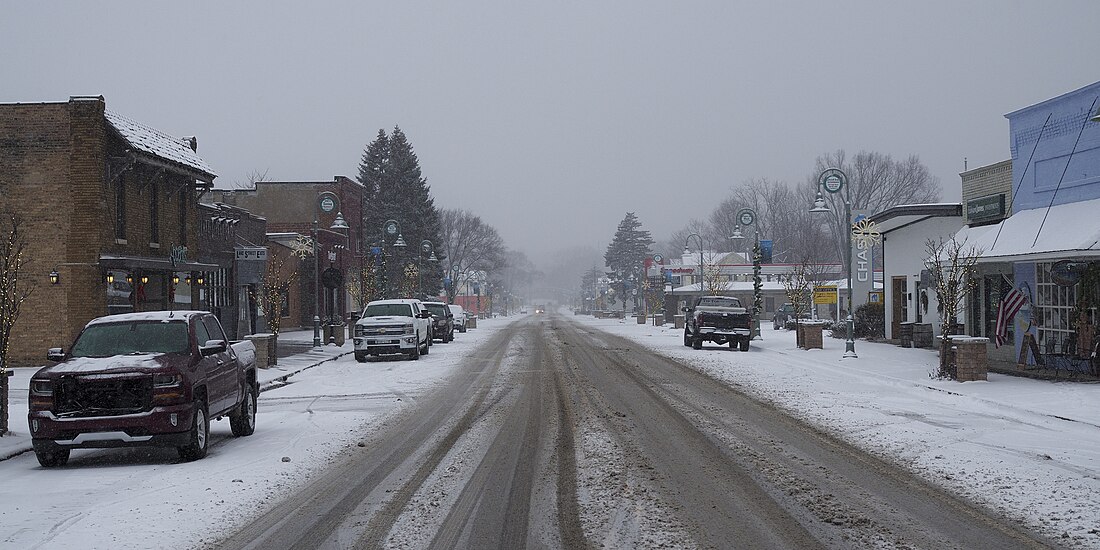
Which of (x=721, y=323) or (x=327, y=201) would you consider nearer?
(x=721, y=323)

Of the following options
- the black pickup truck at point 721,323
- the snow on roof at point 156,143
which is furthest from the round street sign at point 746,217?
the snow on roof at point 156,143

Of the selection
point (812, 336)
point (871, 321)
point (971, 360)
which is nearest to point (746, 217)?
point (871, 321)

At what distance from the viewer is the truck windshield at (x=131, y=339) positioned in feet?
39.1

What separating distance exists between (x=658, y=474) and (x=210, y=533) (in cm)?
464

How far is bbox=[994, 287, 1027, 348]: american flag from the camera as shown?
23031 millimetres

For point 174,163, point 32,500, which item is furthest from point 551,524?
point 174,163

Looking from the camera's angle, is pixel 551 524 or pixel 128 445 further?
pixel 128 445

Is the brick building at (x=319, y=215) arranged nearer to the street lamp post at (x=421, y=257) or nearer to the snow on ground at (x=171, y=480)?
the street lamp post at (x=421, y=257)

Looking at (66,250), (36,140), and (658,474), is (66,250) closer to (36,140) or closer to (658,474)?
(36,140)

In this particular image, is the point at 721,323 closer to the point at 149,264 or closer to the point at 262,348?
the point at 262,348

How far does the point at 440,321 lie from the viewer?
43.1 metres

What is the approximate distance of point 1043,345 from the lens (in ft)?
73.3

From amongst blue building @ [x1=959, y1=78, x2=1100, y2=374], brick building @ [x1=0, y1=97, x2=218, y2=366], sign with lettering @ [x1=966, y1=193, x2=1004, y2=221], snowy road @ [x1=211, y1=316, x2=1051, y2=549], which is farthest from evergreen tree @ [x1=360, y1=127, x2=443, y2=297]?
snowy road @ [x1=211, y1=316, x2=1051, y2=549]

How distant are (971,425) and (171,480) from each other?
1119 centimetres
